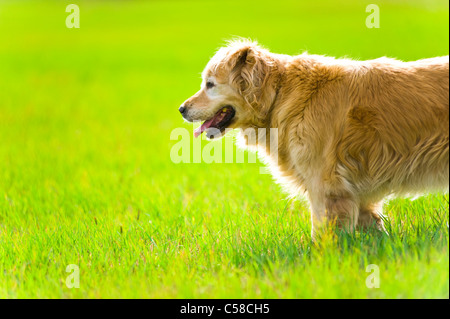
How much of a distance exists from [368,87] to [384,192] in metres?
0.83

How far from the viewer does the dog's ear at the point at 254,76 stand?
462 centimetres

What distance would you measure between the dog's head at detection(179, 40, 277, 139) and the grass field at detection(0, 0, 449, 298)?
3.17ft

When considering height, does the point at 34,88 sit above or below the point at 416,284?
above

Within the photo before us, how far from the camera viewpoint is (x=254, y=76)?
462 centimetres

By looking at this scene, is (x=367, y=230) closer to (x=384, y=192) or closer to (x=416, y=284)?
(x=384, y=192)

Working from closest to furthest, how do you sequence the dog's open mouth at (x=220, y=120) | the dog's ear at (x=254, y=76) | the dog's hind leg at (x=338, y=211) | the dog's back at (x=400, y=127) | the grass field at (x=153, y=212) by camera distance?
the grass field at (x=153, y=212) < the dog's back at (x=400, y=127) < the dog's hind leg at (x=338, y=211) < the dog's ear at (x=254, y=76) < the dog's open mouth at (x=220, y=120)

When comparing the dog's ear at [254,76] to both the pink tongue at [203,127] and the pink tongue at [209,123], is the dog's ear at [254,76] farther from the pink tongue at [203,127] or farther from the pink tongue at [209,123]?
the pink tongue at [203,127]

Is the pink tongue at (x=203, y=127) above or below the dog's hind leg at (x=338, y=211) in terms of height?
above

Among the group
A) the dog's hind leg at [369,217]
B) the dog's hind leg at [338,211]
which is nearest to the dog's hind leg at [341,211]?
the dog's hind leg at [338,211]

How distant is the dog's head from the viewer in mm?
4633

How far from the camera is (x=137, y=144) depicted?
30.6ft

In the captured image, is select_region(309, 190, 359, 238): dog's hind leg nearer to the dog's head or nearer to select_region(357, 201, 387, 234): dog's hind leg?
select_region(357, 201, 387, 234): dog's hind leg

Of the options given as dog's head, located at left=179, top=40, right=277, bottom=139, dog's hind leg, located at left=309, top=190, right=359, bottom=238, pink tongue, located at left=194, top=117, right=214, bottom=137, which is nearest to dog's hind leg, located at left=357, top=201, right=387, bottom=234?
dog's hind leg, located at left=309, top=190, right=359, bottom=238

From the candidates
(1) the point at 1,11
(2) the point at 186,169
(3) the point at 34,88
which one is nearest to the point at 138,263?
(2) the point at 186,169
